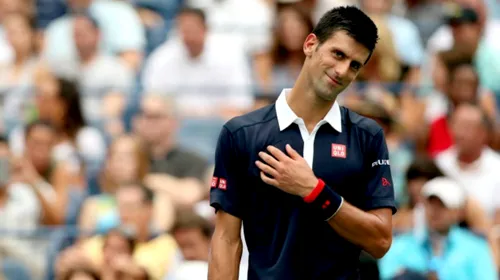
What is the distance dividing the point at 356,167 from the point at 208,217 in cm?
425

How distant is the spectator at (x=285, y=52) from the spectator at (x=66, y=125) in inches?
64.8

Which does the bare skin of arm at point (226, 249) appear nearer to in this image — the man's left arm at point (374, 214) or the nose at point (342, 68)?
the man's left arm at point (374, 214)

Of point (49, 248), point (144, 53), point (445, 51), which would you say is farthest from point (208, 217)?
point (144, 53)

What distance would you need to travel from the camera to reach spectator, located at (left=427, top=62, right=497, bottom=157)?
10664 millimetres

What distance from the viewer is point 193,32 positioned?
1199cm

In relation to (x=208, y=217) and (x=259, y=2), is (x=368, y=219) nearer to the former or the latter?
(x=208, y=217)

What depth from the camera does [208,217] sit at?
9.45 m

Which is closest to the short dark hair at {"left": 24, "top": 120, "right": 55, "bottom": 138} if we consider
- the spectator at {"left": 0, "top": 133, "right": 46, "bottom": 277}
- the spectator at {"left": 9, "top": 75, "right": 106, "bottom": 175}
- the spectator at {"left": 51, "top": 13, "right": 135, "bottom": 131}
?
the spectator at {"left": 9, "top": 75, "right": 106, "bottom": 175}

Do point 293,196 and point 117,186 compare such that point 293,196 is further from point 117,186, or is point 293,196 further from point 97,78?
point 97,78

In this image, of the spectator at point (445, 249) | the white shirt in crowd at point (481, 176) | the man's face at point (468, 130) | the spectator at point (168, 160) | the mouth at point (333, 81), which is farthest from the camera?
the spectator at point (168, 160)

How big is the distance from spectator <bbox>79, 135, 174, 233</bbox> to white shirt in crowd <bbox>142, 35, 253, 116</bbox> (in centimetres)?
129

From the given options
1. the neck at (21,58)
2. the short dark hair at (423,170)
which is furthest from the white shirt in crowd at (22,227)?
the short dark hair at (423,170)

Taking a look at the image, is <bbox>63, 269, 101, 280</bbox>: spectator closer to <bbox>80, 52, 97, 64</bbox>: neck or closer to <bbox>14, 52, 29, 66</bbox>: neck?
<bbox>80, 52, 97, 64</bbox>: neck

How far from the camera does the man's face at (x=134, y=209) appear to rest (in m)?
9.52
